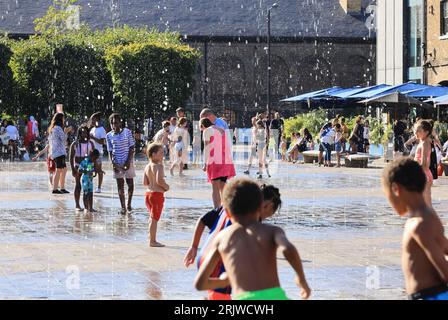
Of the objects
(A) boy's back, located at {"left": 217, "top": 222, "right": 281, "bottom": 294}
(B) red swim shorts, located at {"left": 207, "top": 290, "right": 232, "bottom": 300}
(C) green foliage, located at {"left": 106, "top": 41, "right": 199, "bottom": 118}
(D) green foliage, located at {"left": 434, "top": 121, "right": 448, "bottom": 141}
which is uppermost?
(C) green foliage, located at {"left": 106, "top": 41, "right": 199, "bottom": 118}

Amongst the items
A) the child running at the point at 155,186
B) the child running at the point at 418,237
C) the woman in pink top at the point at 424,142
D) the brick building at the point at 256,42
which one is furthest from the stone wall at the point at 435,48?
the child running at the point at 418,237

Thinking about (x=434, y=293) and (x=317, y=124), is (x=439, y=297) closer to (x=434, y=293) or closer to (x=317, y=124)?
(x=434, y=293)

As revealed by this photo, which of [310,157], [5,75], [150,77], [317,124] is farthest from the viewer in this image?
[150,77]

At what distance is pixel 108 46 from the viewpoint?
172 feet

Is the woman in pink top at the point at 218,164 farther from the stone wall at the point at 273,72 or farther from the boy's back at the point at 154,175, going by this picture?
the stone wall at the point at 273,72

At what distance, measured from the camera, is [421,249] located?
213 inches

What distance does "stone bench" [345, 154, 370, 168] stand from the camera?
31.9m

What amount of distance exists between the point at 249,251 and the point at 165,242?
7831mm

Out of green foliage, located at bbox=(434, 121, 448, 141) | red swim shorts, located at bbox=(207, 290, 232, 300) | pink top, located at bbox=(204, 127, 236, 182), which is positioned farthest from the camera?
green foliage, located at bbox=(434, 121, 448, 141)

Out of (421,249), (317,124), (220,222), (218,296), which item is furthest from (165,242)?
(317,124)

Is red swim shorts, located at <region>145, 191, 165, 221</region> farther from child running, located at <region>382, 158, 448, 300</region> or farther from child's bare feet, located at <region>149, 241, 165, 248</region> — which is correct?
child running, located at <region>382, 158, 448, 300</region>

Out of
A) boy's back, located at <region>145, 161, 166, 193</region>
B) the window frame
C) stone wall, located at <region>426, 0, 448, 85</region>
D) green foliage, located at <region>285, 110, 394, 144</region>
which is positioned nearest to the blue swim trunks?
boy's back, located at <region>145, 161, 166, 193</region>

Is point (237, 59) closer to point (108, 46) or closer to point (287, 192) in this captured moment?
point (108, 46)
